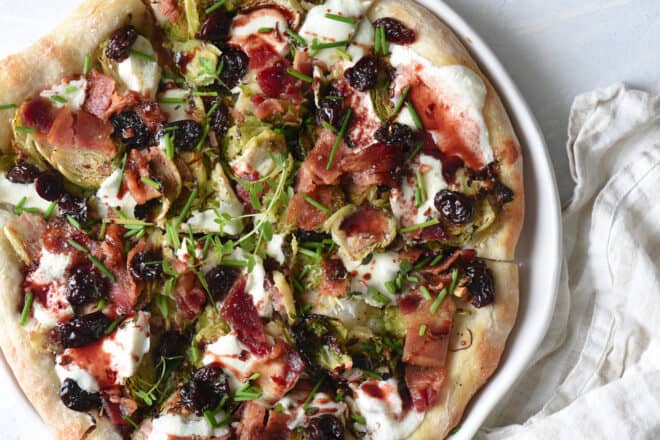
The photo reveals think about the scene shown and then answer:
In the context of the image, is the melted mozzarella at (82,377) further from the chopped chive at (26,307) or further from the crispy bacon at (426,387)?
the crispy bacon at (426,387)

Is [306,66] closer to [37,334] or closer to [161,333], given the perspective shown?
[161,333]

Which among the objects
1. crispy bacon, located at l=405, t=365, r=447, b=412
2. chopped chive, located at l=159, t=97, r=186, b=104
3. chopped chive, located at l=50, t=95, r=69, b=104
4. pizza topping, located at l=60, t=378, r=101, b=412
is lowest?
pizza topping, located at l=60, t=378, r=101, b=412

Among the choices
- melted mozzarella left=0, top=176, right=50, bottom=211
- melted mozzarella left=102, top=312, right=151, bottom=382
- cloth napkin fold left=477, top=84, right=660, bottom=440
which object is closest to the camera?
melted mozzarella left=102, top=312, right=151, bottom=382

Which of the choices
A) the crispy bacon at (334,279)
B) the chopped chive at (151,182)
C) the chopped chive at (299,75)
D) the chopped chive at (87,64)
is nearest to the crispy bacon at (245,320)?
the crispy bacon at (334,279)

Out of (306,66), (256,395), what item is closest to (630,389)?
(256,395)

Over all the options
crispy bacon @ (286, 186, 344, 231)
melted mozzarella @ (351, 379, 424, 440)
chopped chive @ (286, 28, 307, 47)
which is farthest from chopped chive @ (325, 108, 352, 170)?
melted mozzarella @ (351, 379, 424, 440)

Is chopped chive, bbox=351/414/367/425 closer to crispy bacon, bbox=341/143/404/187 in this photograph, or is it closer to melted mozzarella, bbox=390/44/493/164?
crispy bacon, bbox=341/143/404/187
